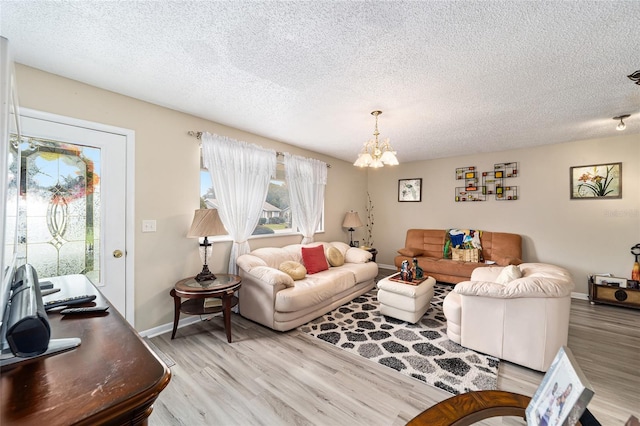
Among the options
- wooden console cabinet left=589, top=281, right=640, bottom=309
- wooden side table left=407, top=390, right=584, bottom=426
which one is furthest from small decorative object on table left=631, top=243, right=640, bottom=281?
wooden side table left=407, top=390, right=584, bottom=426

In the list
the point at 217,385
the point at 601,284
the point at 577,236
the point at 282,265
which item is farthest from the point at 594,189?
the point at 217,385

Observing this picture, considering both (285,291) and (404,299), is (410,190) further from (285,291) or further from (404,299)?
(285,291)

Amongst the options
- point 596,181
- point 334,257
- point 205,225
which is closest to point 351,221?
point 334,257

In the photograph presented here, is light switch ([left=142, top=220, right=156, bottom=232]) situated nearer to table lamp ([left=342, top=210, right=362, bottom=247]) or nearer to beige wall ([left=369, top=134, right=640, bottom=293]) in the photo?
table lamp ([left=342, top=210, right=362, bottom=247])

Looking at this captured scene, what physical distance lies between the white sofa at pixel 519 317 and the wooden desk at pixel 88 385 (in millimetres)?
2493

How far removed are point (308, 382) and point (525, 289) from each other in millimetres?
1917

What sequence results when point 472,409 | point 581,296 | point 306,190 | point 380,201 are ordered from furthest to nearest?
1. point 380,201
2. point 306,190
3. point 581,296
4. point 472,409

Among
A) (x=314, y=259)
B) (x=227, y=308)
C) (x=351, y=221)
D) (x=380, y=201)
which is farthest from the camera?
(x=380, y=201)

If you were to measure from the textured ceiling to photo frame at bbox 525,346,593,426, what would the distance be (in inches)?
67.8

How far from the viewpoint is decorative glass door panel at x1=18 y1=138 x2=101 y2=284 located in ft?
6.75

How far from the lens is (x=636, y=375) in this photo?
209 cm

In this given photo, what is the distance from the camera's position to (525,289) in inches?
84.2

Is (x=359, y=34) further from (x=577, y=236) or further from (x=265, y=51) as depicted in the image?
(x=577, y=236)

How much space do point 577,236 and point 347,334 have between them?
405 centimetres
